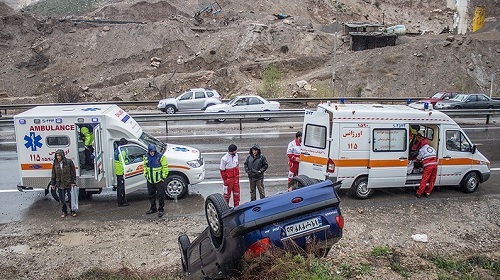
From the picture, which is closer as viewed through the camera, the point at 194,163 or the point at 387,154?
the point at 387,154

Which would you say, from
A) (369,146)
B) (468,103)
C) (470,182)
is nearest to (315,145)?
(369,146)

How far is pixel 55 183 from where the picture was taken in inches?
416

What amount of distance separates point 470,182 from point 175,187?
758 cm

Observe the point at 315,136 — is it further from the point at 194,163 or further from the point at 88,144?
the point at 88,144

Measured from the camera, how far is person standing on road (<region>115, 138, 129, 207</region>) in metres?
11.0

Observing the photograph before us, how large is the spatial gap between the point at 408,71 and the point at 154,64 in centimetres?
2302

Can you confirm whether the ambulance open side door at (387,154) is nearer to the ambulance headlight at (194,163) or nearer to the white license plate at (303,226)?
the ambulance headlight at (194,163)

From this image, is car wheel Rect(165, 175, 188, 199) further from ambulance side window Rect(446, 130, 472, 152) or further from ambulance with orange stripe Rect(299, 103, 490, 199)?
ambulance side window Rect(446, 130, 472, 152)

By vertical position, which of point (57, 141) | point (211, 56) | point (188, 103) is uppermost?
point (211, 56)

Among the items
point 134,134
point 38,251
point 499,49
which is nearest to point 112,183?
point 134,134

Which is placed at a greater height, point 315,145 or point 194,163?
point 315,145

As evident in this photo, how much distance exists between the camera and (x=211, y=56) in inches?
1730

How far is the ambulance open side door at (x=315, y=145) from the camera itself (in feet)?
36.0

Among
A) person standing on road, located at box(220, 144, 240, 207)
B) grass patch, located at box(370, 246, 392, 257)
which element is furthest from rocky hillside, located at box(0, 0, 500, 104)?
grass patch, located at box(370, 246, 392, 257)
